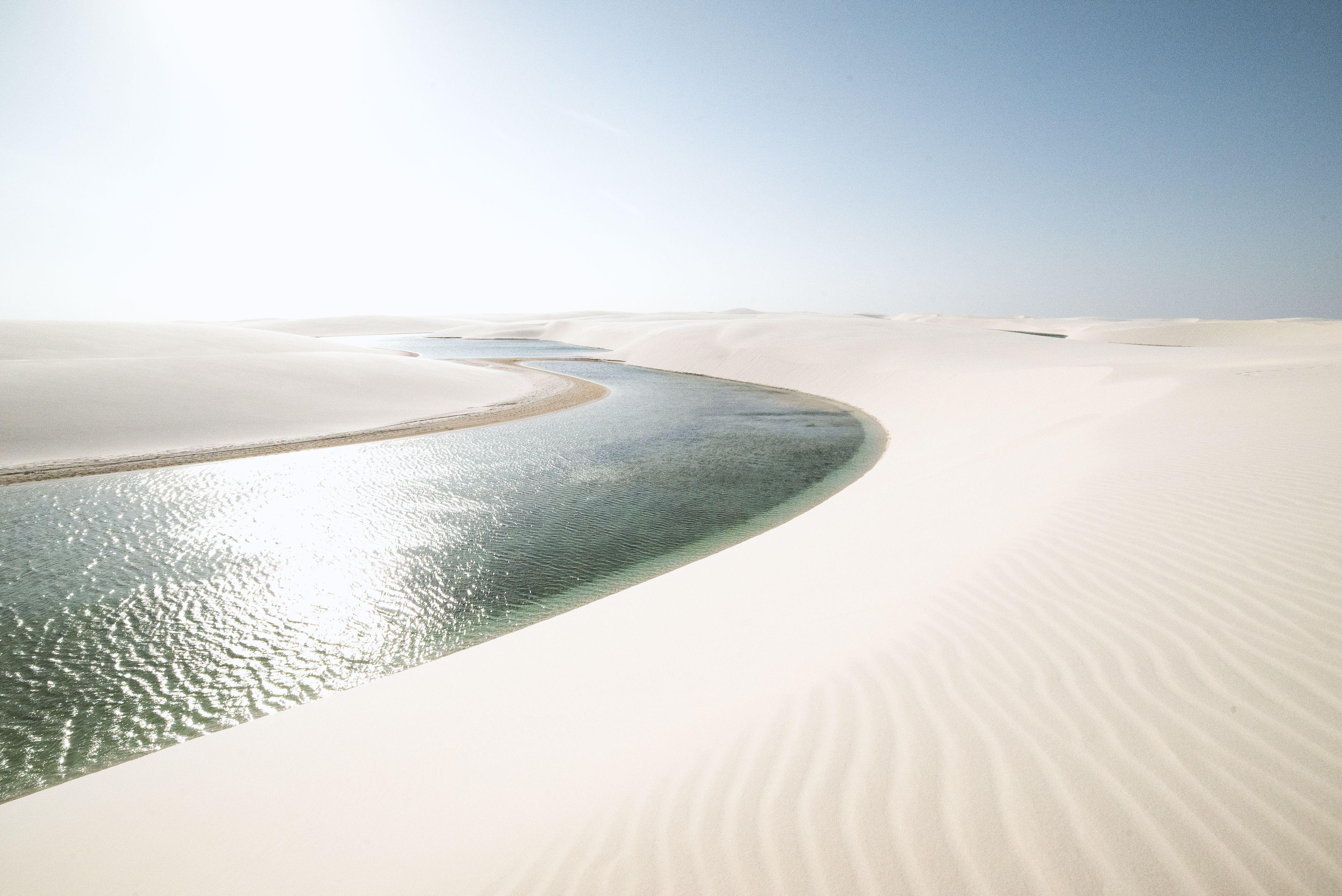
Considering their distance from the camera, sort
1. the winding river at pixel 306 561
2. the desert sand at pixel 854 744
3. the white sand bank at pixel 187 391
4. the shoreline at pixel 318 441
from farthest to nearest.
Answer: the white sand bank at pixel 187 391 → the shoreline at pixel 318 441 → the winding river at pixel 306 561 → the desert sand at pixel 854 744

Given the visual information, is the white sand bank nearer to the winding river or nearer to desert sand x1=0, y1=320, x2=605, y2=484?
desert sand x1=0, y1=320, x2=605, y2=484

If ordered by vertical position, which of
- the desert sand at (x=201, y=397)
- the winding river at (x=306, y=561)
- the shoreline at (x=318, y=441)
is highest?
the desert sand at (x=201, y=397)

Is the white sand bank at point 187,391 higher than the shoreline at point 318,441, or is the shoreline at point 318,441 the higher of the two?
the white sand bank at point 187,391

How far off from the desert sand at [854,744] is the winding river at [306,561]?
0.82 m

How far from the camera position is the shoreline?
9359 mm

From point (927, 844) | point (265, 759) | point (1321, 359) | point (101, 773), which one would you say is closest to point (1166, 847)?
point (927, 844)

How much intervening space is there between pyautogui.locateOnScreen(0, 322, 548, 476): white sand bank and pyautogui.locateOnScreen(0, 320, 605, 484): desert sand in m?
0.05

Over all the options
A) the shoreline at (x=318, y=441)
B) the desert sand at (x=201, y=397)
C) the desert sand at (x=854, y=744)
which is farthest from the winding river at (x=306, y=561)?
the desert sand at (x=201, y=397)

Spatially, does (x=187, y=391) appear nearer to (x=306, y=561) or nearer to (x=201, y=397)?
(x=201, y=397)

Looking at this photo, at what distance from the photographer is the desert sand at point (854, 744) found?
188 centimetres

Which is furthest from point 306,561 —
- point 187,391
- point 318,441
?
point 187,391

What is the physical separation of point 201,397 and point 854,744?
1789 centimetres

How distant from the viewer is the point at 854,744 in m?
2.40

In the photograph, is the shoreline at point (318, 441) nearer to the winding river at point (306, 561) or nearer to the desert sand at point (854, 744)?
the winding river at point (306, 561)
